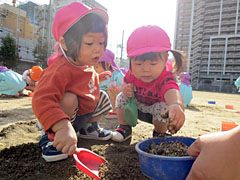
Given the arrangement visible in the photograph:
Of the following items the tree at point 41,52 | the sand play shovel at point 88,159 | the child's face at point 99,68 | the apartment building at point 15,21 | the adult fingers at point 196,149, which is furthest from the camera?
the apartment building at point 15,21

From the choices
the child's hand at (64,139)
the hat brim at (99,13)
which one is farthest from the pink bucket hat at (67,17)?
the child's hand at (64,139)

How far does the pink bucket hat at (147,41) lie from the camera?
1279 mm

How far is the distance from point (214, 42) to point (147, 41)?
4013cm

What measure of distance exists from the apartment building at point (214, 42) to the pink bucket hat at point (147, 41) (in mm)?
32575

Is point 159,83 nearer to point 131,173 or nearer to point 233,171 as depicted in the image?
point 131,173

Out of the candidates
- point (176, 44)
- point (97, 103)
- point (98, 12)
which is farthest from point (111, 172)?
Result: point (176, 44)

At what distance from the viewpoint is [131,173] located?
0.94 m

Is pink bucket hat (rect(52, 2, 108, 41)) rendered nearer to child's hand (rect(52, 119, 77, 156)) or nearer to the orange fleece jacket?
the orange fleece jacket

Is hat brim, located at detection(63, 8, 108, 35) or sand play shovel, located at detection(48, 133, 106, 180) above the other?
hat brim, located at detection(63, 8, 108, 35)

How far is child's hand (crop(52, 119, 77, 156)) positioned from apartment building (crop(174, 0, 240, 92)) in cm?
3323

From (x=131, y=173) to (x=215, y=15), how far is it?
43.8 meters

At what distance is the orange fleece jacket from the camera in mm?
898

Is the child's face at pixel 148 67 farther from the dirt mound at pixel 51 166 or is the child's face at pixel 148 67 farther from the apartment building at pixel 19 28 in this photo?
the apartment building at pixel 19 28

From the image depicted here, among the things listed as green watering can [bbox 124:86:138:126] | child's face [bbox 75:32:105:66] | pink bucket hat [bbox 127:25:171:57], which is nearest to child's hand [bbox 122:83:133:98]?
green watering can [bbox 124:86:138:126]
